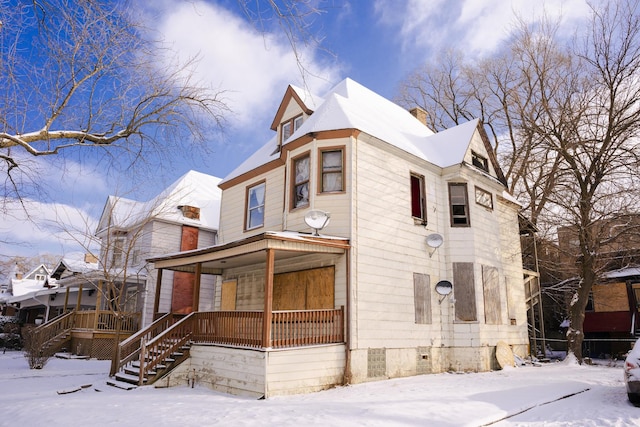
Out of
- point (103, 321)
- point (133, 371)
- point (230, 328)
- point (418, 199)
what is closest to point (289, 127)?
point (418, 199)

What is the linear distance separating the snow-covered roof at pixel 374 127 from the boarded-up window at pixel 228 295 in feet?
13.9

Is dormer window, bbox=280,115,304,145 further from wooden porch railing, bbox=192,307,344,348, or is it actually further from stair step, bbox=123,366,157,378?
stair step, bbox=123,366,157,378

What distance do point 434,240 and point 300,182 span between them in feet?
15.2

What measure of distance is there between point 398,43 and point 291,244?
19.0 feet

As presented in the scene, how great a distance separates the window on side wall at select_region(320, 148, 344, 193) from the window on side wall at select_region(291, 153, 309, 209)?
68cm

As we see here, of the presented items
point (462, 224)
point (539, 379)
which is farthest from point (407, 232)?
point (539, 379)

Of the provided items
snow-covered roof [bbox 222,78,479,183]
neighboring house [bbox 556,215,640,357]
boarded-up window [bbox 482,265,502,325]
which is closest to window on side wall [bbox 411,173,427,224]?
snow-covered roof [bbox 222,78,479,183]

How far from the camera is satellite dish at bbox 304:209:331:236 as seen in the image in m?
11.8

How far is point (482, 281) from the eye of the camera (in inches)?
575

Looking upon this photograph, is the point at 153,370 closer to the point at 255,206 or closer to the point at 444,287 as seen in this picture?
the point at 255,206

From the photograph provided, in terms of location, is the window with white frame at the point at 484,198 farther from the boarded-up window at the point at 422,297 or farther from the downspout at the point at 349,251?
the downspout at the point at 349,251

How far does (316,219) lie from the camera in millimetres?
11828

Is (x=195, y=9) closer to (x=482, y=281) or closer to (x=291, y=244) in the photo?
(x=291, y=244)

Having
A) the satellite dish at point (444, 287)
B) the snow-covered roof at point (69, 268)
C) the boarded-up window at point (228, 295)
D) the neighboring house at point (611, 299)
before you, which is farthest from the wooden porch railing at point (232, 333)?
the neighboring house at point (611, 299)
